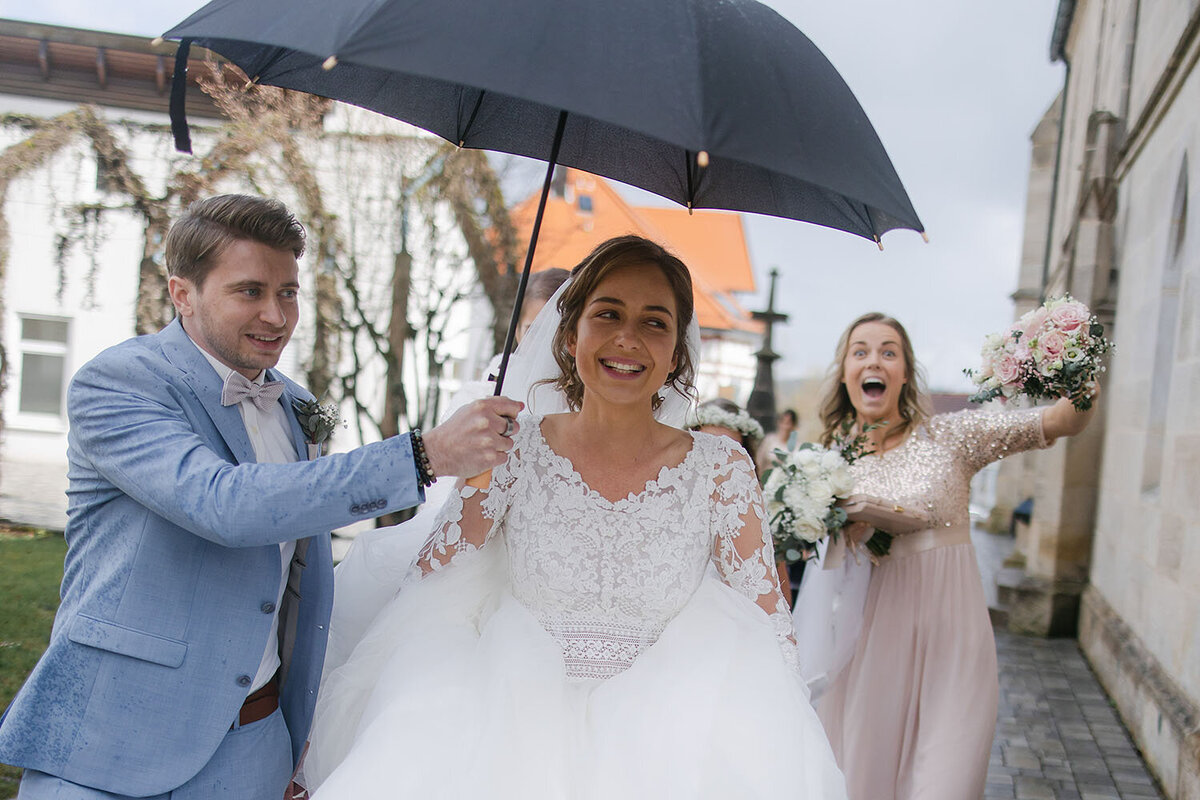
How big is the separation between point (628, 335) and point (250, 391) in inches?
41.1

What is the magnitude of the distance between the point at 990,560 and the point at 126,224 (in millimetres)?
15376

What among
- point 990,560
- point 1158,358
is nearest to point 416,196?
point 1158,358

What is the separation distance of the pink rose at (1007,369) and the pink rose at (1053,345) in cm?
15

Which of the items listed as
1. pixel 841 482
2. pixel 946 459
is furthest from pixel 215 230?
pixel 946 459

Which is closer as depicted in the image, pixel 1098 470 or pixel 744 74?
pixel 744 74

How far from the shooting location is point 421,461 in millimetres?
2109

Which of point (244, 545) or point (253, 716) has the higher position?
point (244, 545)

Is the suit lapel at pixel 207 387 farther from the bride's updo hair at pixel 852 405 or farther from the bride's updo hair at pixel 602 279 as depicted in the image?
the bride's updo hair at pixel 852 405

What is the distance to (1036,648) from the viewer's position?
9484 millimetres

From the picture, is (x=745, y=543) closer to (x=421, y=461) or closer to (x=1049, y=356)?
(x=421, y=461)

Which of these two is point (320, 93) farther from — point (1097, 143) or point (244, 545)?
point (1097, 143)

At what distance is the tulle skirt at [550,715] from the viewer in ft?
6.72

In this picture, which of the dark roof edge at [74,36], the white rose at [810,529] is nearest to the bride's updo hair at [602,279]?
the white rose at [810,529]

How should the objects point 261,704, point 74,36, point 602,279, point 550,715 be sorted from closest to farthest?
1. point 550,715
2. point 261,704
3. point 602,279
4. point 74,36
